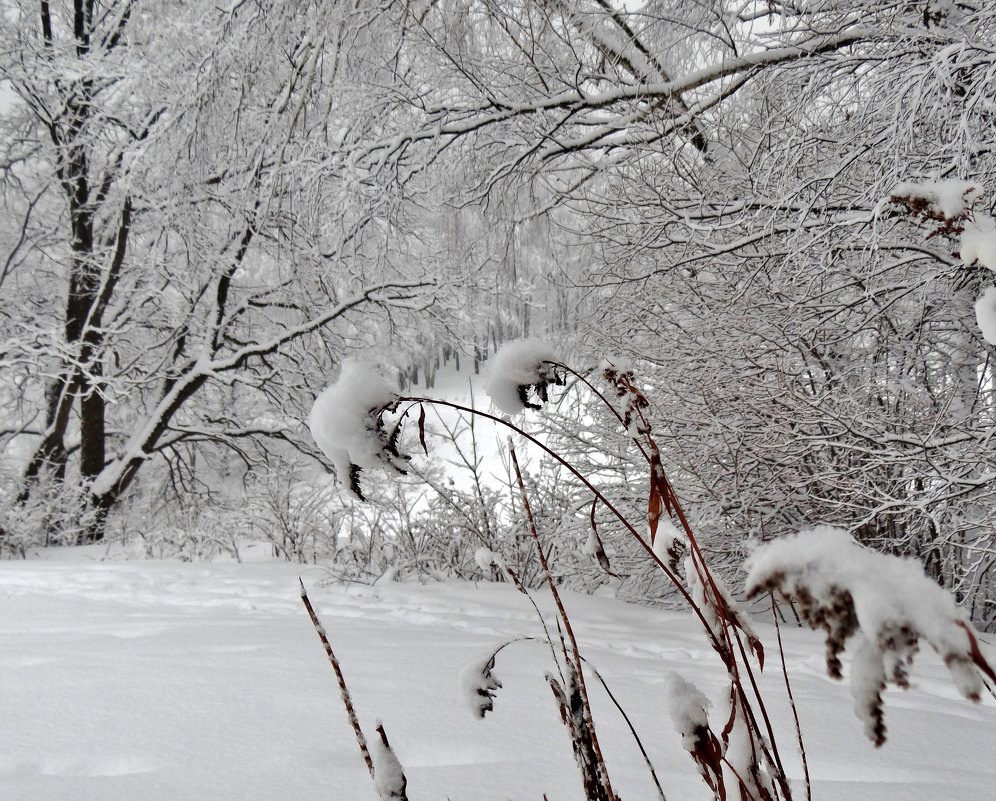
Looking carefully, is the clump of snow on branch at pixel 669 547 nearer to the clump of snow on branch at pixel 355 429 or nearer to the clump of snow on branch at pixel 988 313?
the clump of snow on branch at pixel 355 429

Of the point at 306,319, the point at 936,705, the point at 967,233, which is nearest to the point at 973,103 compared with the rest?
the point at 967,233

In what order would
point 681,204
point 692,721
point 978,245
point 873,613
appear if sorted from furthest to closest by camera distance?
point 681,204 → point 978,245 → point 692,721 → point 873,613

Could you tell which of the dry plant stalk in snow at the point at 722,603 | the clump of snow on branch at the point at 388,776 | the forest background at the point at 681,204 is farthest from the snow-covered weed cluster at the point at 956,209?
the forest background at the point at 681,204

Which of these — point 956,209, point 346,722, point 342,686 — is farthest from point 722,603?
point 346,722

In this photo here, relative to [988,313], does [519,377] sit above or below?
below

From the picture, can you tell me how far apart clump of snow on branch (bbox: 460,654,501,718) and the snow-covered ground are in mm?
348

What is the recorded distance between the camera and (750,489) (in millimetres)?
3855

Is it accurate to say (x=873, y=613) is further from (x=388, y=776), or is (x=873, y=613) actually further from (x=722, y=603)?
(x=388, y=776)

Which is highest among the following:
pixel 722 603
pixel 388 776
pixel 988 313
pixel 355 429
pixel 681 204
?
pixel 681 204

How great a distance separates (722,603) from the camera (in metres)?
0.64

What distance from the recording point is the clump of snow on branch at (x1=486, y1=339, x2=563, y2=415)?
2.23 ft

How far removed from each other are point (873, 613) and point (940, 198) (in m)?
0.66

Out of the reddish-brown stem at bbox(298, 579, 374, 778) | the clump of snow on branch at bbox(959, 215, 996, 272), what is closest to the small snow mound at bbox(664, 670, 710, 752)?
the reddish-brown stem at bbox(298, 579, 374, 778)

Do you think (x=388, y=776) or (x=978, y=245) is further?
(x=978, y=245)
